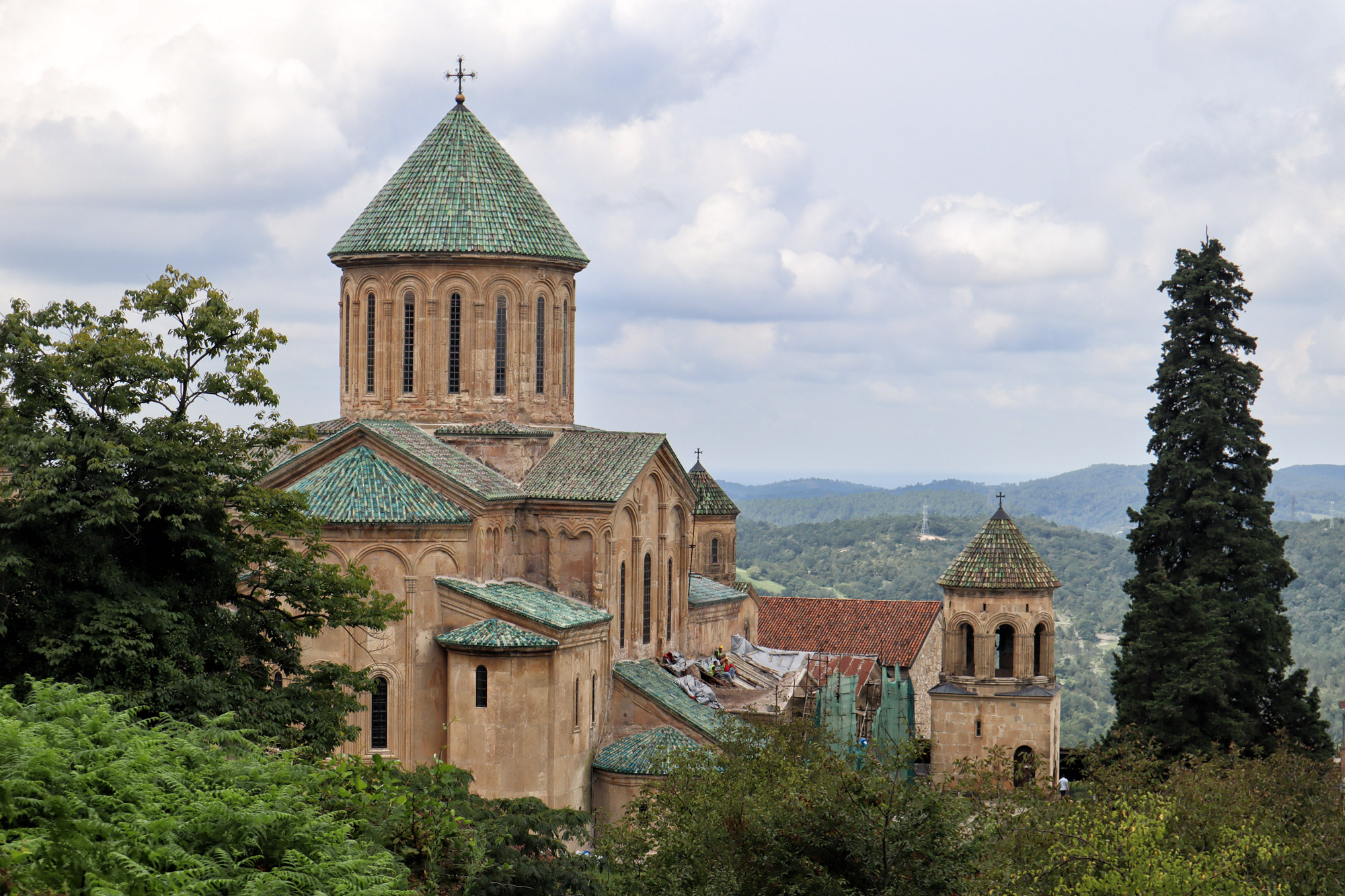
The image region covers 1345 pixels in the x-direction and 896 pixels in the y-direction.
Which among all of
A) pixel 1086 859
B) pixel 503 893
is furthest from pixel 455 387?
pixel 1086 859

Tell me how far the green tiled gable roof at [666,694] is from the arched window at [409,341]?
704 centimetres

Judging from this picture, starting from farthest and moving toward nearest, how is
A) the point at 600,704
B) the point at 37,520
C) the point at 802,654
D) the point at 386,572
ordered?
1. the point at 802,654
2. the point at 600,704
3. the point at 386,572
4. the point at 37,520

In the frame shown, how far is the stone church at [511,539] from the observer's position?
23625 mm

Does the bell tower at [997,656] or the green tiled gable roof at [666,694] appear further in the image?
the bell tower at [997,656]

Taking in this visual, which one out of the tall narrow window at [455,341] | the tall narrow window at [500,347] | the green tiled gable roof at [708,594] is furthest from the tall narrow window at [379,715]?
the green tiled gable roof at [708,594]

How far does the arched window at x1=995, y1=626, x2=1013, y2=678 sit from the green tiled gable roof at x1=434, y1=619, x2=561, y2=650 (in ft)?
46.2

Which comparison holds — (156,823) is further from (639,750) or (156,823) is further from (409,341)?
(409,341)

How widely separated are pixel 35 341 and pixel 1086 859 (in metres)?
13.8

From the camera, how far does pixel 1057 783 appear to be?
31.3 meters

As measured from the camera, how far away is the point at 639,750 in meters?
24.9

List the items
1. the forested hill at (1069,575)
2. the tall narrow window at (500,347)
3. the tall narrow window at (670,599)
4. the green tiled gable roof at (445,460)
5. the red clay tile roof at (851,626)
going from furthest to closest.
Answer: the forested hill at (1069,575) → the red clay tile roof at (851,626) → the tall narrow window at (670,599) → the tall narrow window at (500,347) → the green tiled gable roof at (445,460)

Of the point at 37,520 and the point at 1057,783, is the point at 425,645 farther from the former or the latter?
the point at 1057,783

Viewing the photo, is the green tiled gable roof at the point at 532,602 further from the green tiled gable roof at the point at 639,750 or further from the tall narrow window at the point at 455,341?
the tall narrow window at the point at 455,341

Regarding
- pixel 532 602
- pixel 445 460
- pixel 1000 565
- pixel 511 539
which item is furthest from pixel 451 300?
pixel 1000 565
